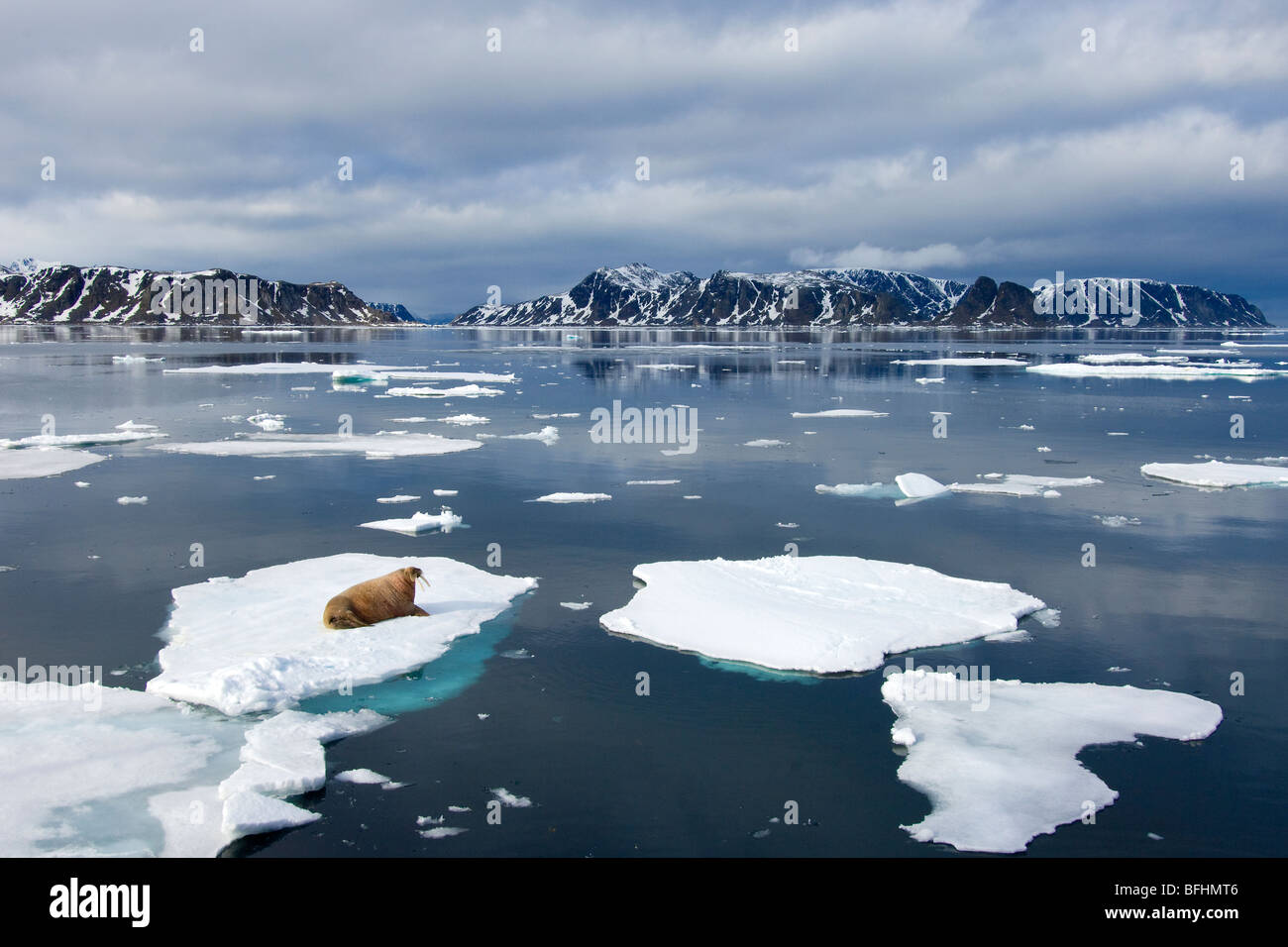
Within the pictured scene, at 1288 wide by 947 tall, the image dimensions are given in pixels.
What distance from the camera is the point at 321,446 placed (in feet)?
92.1

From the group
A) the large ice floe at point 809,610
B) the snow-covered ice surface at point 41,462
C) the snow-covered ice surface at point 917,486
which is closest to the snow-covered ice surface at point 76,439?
the snow-covered ice surface at point 41,462

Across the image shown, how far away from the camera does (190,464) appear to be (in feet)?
81.6

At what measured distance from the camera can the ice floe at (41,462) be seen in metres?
23.2

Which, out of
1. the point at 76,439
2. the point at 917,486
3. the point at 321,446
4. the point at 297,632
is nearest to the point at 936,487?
the point at 917,486

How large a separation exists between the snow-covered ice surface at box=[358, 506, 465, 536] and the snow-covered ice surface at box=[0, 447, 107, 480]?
1102 cm

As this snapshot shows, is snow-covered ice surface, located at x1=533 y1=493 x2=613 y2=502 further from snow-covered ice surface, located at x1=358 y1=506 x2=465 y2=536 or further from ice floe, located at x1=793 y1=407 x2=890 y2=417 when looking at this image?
ice floe, located at x1=793 y1=407 x2=890 y2=417

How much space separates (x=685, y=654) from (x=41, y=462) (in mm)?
21872

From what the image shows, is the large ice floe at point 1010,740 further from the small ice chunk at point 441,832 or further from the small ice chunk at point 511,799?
the small ice chunk at point 441,832

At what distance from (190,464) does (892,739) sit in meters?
22.0

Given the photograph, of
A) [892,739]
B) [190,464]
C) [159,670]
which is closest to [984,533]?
[892,739]

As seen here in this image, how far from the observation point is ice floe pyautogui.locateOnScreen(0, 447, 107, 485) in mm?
23156

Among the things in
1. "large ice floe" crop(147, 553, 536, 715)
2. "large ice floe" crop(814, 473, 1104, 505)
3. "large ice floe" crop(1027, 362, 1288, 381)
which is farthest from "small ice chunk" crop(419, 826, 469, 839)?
"large ice floe" crop(1027, 362, 1288, 381)

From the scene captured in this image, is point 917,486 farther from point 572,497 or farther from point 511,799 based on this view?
point 511,799

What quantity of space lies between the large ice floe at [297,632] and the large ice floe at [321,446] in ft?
41.0
